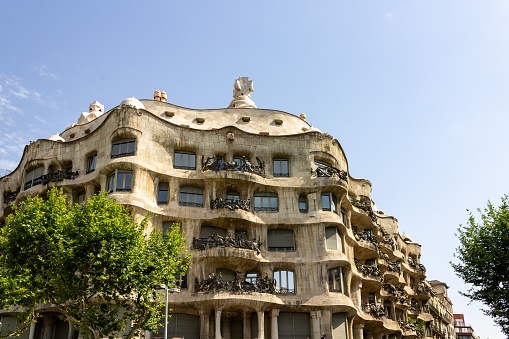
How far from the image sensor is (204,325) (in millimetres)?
37719

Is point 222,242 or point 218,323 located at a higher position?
point 222,242

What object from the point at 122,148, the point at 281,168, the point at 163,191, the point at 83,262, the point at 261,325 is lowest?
the point at 261,325

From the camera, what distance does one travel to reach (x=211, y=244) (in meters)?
39.3

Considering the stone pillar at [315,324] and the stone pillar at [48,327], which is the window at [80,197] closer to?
→ the stone pillar at [48,327]

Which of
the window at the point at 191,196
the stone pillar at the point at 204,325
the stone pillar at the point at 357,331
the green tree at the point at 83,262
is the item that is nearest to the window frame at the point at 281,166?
the window at the point at 191,196

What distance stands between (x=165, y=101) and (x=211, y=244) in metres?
15.7

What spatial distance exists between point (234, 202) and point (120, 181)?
27.0 ft

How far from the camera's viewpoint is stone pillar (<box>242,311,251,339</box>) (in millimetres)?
38750

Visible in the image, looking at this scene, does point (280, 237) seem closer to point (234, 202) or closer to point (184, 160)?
point (234, 202)

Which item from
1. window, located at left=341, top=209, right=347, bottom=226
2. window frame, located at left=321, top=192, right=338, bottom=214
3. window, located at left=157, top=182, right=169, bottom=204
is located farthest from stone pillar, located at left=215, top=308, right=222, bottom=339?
window, located at left=341, top=209, right=347, bottom=226

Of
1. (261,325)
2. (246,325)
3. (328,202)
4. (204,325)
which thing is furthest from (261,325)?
(328,202)

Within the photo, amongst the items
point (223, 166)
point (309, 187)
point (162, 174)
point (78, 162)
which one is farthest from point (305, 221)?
point (78, 162)

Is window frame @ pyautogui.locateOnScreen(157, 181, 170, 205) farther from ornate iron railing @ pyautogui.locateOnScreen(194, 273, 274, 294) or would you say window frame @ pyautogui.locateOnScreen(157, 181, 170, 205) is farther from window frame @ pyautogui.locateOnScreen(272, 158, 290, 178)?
window frame @ pyautogui.locateOnScreen(272, 158, 290, 178)

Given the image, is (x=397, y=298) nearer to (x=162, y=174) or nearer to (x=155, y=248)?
(x=162, y=174)
